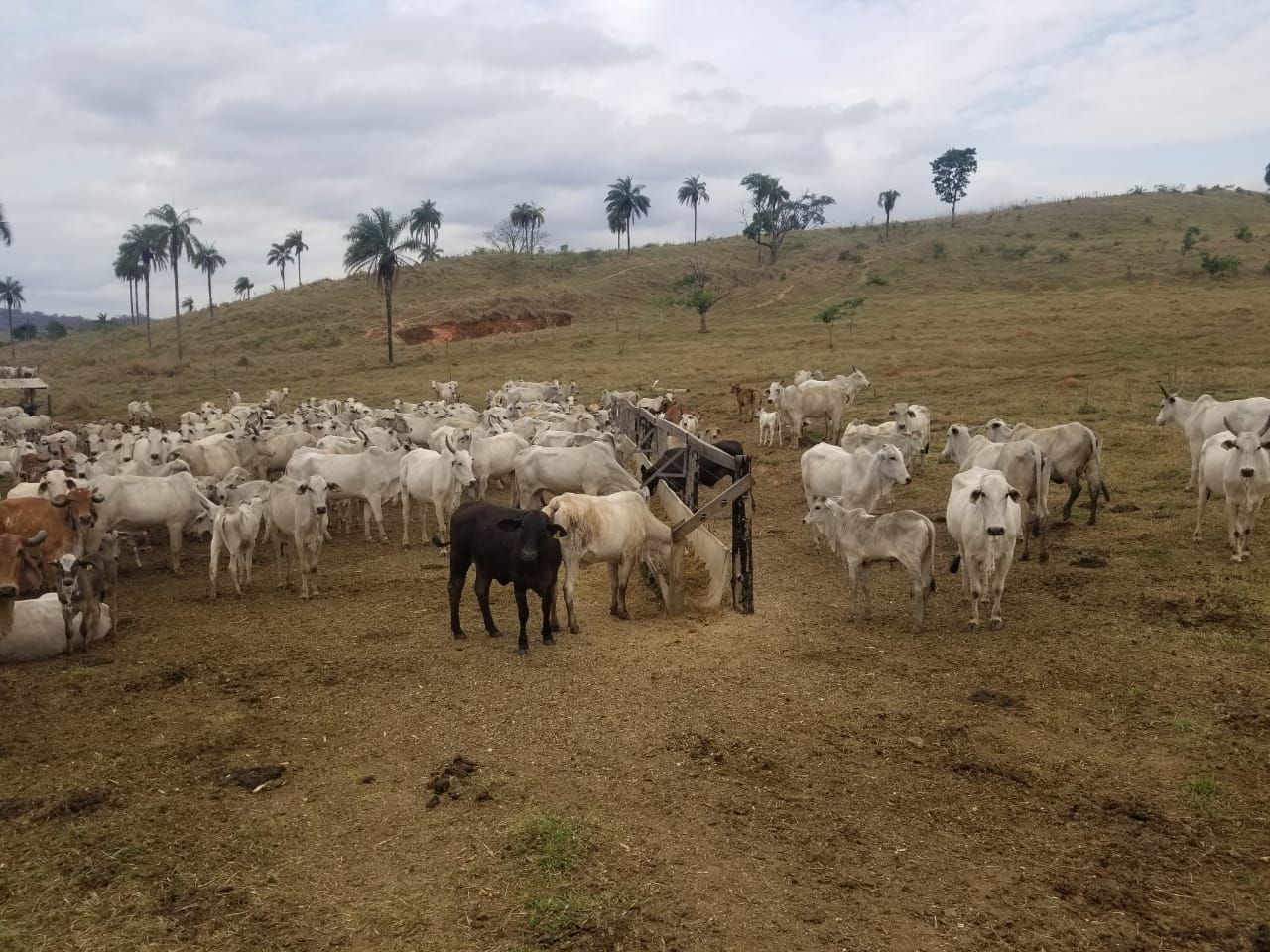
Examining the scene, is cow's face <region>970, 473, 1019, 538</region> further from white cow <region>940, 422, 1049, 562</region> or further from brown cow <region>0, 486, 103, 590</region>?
brown cow <region>0, 486, 103, 590</region>

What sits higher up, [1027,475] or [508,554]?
[1027,475]

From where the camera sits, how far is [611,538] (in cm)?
1027

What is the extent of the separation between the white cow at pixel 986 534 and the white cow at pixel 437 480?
7.76 m

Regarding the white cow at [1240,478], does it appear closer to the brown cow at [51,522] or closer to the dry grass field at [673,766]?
the dry grass field at [673,766]

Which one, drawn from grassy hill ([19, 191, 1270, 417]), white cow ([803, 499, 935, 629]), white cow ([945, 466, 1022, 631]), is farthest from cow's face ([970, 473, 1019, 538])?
grassy hill ([19, 191, 1270, 417])

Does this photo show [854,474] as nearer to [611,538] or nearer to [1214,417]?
[611,538]

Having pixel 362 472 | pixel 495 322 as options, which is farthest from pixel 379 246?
pixel 362 472

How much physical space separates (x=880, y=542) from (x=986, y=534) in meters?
1.13

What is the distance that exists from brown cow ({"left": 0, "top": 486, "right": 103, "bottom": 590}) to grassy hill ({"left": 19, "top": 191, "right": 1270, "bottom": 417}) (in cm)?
2500

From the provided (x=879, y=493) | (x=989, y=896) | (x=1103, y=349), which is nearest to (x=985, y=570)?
(x=879, y=493)

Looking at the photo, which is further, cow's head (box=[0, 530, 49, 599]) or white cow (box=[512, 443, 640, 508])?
white cow (box=[512, 443, 640, 508])

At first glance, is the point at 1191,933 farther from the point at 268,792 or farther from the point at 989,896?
the point at 268,792

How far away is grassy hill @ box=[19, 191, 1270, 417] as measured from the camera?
36844 millimetres

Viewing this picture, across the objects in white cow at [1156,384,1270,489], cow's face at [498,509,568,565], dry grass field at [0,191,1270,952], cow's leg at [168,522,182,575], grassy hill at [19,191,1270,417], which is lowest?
dry grass field at [0,191,1270,952]
